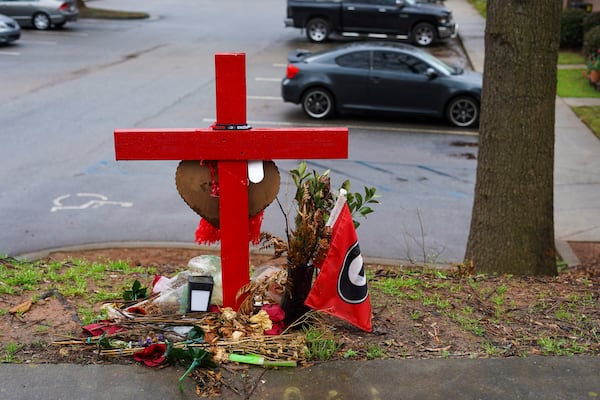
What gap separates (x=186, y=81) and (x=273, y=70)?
10.0 feet

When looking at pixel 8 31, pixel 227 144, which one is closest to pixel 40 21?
pixel 8 31

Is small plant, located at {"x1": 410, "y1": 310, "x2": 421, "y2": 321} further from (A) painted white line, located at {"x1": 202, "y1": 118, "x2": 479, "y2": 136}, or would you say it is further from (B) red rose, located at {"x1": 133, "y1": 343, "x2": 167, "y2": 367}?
(A) painted white line, located at {"x1": 202, "y1": 118, "x2": 479, "y2": 136}

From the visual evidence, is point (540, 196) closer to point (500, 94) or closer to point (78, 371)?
Answer: point (500, 94)

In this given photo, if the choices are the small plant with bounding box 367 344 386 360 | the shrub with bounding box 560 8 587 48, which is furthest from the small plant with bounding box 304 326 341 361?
the shrub with bounding box 560 8 587 48

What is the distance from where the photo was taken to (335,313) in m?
4.70

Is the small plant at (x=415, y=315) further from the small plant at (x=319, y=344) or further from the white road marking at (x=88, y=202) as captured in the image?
the white road marking at (x=88, y=202)

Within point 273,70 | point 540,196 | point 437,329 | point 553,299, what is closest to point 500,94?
point 540,196

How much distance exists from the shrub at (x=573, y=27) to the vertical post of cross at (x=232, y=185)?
2441 cm

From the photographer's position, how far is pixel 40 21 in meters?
30.5

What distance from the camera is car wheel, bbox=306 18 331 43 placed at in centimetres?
2800

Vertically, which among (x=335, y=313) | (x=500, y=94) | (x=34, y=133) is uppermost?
(x=500, y=94)

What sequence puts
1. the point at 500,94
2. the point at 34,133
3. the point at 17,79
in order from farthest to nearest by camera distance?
the point at 17,79, the point at 34,133, the point at 500,94

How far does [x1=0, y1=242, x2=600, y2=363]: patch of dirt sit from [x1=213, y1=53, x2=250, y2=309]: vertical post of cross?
Answer: 65 cm

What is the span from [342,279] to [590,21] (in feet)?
78.4
